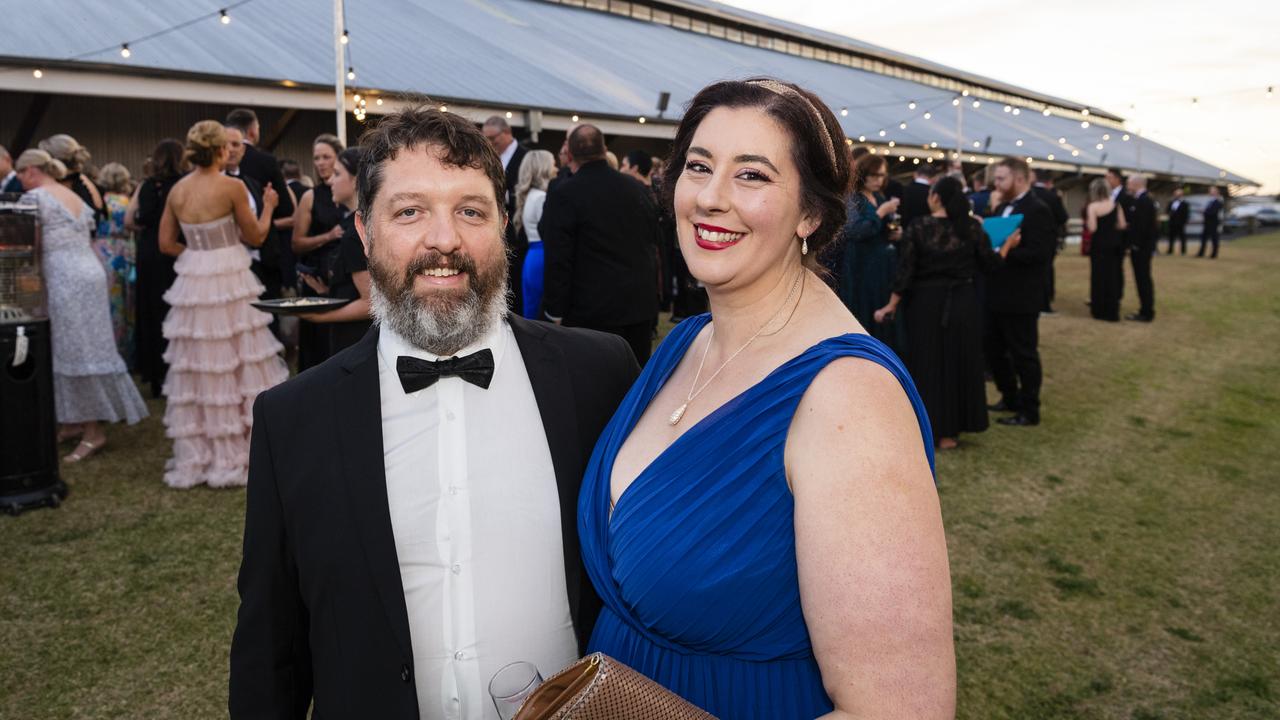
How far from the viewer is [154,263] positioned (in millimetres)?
8016

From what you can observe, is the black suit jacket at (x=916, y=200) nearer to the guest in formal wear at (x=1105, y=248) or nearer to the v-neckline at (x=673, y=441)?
the guest in formal wear at (x=1105, y=248)

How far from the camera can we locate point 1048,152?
36.9 meters

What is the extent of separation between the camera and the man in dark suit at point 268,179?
783 centimetres

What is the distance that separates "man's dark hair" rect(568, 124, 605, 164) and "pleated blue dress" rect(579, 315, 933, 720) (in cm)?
449

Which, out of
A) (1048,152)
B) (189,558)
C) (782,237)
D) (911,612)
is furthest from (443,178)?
(1048,152)

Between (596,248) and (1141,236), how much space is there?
11648 mm

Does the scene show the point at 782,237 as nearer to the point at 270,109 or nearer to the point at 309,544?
the point at 309,544

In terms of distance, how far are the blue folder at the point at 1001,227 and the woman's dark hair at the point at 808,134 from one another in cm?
698

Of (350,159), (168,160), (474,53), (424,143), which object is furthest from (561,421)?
(474,53)

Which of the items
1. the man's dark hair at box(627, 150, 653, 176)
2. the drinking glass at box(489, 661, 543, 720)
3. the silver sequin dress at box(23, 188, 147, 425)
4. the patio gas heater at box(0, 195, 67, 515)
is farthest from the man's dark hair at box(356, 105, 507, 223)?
the man's dark hair at box(627, 150, 653, 176)

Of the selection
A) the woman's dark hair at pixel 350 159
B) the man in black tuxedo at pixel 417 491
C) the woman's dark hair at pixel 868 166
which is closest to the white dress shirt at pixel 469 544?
the man in black tuxedo at pixel 417 491

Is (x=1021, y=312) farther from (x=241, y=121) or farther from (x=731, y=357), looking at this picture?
(x=241, y=121)

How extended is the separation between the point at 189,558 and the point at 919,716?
4.59 meters

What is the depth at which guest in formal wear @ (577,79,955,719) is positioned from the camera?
4.61 ft
